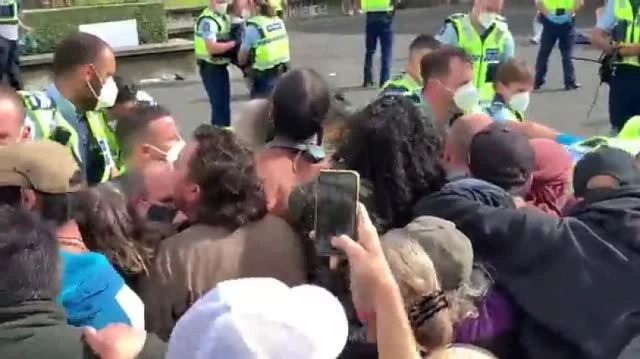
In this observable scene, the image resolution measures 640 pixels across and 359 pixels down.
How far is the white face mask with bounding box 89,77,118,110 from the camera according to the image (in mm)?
5434

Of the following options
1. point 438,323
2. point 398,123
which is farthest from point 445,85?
point 438,323

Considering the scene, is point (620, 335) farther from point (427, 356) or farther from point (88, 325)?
point (88, 325)

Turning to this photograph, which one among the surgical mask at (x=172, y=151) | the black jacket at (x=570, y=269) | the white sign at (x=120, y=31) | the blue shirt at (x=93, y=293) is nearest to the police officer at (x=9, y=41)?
the white sign at (x=120, y=31)

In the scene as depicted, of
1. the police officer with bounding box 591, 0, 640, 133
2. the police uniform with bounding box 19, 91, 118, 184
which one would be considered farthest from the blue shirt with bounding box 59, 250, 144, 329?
the police officer with bounding box 591, 0, 640, 133

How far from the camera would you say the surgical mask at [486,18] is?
7.74 metres

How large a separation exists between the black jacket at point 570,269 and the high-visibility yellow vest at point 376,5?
10339mm

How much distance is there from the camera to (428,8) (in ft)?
80.3

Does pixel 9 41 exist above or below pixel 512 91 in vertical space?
below

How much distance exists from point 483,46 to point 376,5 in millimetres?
6205

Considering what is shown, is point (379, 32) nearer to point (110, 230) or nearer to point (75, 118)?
point (75, 118)

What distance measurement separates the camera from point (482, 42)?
25.2 ft

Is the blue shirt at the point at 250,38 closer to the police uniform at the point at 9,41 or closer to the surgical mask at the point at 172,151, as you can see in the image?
the police uniform at the point at 9,41

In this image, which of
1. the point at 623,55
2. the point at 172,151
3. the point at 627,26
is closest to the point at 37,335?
the point at 172,151

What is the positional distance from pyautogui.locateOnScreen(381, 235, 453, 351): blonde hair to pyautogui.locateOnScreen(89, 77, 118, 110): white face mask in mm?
2629
